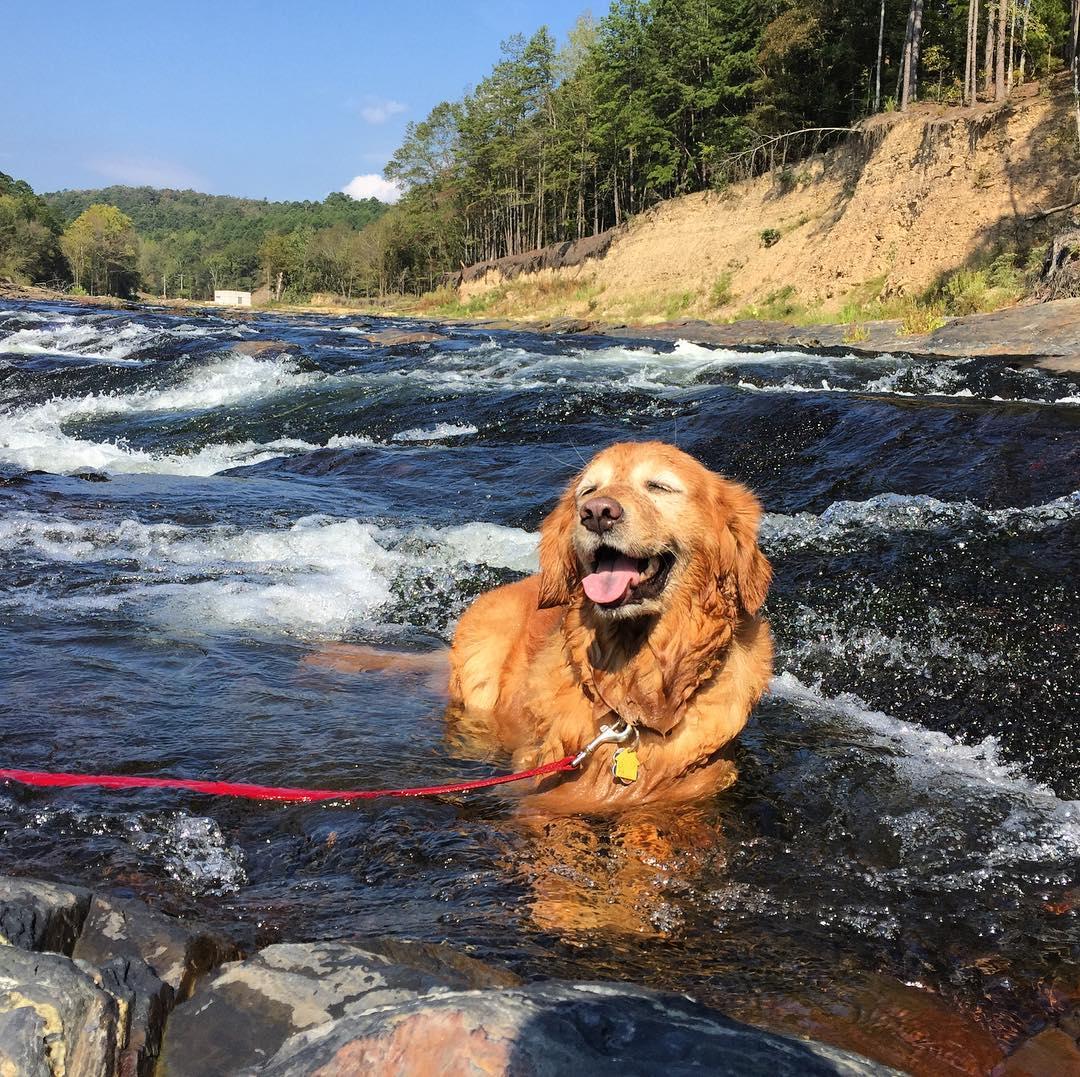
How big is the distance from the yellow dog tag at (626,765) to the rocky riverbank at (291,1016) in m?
1.60

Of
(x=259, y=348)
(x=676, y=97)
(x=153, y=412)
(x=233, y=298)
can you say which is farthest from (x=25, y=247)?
(x=153, y=412)

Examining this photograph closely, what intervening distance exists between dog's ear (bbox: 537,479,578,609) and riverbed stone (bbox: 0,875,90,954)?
2.31 metres

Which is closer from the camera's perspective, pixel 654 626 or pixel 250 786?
pixel 250 786

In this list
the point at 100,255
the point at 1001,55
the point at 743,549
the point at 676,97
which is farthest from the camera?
the point at 100,255

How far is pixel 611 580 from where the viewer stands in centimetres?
373

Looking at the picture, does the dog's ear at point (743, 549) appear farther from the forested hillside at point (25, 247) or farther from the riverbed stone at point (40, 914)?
the forested hillside at point (25, 247)

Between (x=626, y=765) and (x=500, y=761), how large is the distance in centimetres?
89

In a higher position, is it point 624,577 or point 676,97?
point 676,97

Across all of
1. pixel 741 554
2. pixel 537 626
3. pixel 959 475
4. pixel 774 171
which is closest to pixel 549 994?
pixel 741 554

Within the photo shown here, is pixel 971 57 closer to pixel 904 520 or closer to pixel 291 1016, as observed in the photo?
pixel 904 520

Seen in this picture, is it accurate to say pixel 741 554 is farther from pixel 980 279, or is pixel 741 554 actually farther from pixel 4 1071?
pixel 980 279

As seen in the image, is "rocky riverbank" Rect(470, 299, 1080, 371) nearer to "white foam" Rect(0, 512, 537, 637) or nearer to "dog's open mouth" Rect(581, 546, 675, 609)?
"white foam" Rect(0, 512, 537, 637)

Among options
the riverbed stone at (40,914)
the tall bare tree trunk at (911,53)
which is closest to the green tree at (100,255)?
the tall bare tree trunk at (911,53)

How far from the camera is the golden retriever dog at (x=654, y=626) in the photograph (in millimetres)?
3793
